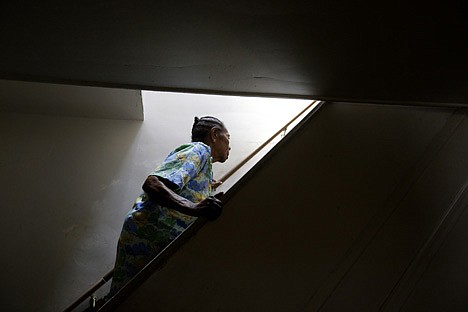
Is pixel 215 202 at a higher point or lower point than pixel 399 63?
lower

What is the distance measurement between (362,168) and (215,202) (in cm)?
59

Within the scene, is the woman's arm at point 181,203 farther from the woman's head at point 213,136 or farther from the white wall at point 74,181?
the white wall at point 74,181

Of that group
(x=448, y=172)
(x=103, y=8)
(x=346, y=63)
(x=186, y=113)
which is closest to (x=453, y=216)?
(x=448, y=172)

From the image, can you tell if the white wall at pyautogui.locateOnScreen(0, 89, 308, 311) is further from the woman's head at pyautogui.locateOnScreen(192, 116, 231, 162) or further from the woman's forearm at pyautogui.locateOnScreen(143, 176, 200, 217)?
the woman's forearm at pyautogui.locateOnScreen(143, 176, 200, 217)

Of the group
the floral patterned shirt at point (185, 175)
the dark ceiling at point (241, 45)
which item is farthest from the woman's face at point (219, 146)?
the dark ceiling at point (241, 45)

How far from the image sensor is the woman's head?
1748 mm

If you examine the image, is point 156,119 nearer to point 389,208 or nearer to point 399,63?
point 389,208

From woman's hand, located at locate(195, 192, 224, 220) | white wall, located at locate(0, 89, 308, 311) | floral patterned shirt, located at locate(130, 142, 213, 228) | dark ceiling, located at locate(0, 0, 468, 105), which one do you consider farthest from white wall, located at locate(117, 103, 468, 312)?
white wall, located at locate(0, 89, 308, 311)

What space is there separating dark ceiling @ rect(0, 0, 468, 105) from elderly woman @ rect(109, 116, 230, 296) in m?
0.36

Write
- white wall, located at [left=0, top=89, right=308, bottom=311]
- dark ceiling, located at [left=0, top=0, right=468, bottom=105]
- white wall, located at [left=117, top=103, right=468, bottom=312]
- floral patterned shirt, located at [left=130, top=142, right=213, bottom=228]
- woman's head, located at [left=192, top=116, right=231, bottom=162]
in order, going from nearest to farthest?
dark ceiling, located at [left=0, top=0, right=468, bottom=105] → white wall, located at [left=117, top=103, right=468, bottom=312] → floral patterned shirt, located at [left=130, top=142, right=213, bottom=228] → woman's head, located at [left=192, top=116, right=231, bottom=162] → white wall, located at [left=0, top=89, right=308, bottom=311]

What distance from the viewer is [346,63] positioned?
96 centimetres

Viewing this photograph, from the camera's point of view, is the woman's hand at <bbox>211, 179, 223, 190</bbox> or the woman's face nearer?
the woman's face

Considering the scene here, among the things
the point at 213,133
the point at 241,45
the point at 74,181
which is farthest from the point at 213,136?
the point at 74,181

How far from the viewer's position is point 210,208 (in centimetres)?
120
